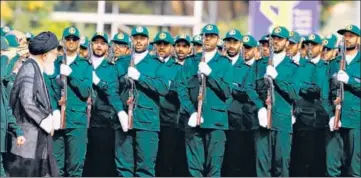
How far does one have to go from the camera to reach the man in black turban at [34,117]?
1236 centimetres

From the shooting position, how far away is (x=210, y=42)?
1565 cm

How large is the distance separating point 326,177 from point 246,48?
5.69ft

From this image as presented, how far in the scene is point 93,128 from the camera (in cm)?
1603

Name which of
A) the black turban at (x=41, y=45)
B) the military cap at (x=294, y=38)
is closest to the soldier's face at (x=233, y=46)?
the military cap at (x=294, y=38)

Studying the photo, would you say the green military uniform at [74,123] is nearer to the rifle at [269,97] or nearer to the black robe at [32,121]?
the rifle at [269,97]

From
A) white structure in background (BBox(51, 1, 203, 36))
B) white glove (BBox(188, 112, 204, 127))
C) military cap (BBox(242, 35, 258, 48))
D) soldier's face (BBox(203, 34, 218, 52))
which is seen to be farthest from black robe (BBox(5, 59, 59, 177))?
white structure in background (BBox(51, 1, 203, 36))

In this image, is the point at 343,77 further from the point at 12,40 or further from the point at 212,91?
the point at 12,40

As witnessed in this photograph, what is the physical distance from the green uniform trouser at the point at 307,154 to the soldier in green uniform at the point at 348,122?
10.0 inches

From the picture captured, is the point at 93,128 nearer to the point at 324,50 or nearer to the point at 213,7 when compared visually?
the point at 324,50

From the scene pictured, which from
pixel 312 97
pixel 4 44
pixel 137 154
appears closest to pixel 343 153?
pixel 312 97

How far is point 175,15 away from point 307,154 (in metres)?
12.6

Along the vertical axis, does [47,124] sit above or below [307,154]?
above

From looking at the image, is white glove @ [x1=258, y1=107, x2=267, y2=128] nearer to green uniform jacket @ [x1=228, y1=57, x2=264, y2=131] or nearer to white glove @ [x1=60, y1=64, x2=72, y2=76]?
green uniform jacket @ [x1=228, y1=57, x2=264, y2=131]

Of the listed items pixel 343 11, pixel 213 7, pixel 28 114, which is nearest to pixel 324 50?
pixel 28 114
